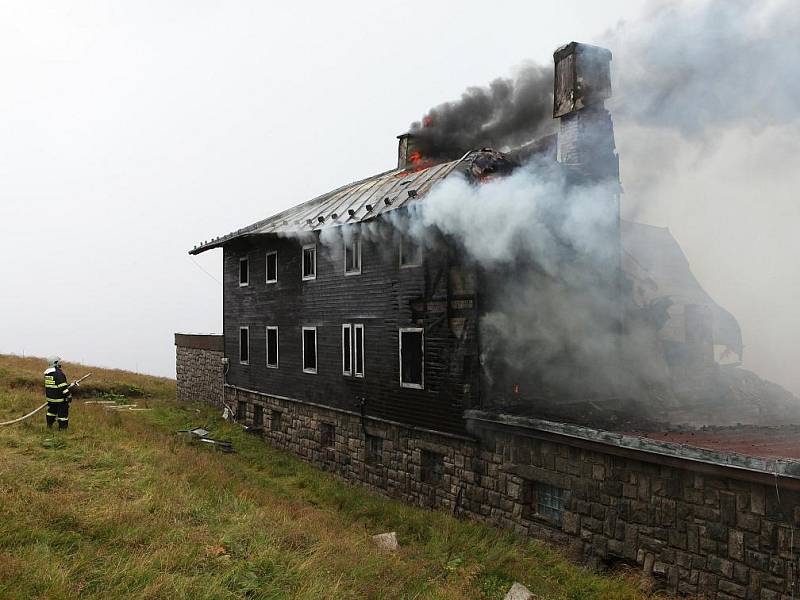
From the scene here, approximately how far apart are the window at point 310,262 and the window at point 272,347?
3015 millimetres

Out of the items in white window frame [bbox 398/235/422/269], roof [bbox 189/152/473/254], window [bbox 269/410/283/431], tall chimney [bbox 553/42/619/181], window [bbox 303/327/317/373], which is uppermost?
tall chimney [bbox 553/42/619/181]

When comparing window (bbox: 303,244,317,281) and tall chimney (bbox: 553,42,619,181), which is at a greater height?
tall chimney (bbox: 553,42,619,181)

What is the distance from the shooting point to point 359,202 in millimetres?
17531

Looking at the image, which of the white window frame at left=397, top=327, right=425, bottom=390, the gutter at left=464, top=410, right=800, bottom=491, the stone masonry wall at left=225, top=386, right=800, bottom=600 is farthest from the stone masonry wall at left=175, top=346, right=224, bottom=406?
the gutter at left=464, top=410, right=800, bottom=491

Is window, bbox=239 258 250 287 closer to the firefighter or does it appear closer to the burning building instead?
the burning building

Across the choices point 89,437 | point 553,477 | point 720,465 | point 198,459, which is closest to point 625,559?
point 553,477

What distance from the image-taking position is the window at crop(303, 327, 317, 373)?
62.0 ft

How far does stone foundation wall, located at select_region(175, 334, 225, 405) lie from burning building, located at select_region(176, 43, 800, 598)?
6.90 meters

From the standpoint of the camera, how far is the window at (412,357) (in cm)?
1465

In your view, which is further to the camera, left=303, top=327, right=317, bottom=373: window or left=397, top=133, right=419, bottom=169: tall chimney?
left=397, top=133, right=419, bottom=169: tall chimney

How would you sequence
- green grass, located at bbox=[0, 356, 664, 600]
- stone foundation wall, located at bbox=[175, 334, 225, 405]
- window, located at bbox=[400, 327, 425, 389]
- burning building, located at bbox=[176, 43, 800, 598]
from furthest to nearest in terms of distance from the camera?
stone foundation wall, located at bbox=[175, 334, 225, 405] < window, located at bbox=[400, 327, 425, 389] < burning building, located at bbox=[176, 43, 800, 598] < green grass, located at bbox=[0, 356, 664, 600]

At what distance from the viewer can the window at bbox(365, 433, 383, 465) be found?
52.8 feet

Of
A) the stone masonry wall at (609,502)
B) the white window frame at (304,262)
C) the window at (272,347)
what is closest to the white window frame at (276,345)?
the window at (272,347)

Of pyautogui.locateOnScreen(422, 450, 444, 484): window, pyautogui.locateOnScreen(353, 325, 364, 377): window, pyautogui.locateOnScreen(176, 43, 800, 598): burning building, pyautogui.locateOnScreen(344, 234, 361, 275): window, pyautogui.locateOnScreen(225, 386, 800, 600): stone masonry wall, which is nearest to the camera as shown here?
pyautogui.locateOnScreen(225, 386, 800, 600): stone masonry wall
